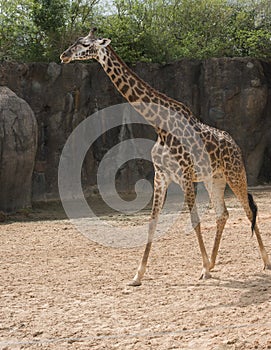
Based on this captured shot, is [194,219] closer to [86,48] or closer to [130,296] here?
[130,296]

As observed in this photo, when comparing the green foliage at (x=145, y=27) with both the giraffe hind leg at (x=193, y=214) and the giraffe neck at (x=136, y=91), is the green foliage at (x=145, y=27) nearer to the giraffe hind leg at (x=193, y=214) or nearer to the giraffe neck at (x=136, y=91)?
Result: the giraffe neck at (x=136, y=91)

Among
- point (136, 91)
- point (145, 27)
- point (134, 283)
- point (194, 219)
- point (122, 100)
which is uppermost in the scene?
point (145, 27)

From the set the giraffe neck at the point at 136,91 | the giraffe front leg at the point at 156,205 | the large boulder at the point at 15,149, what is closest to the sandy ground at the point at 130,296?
the giraffe front leg at the point at 156,205

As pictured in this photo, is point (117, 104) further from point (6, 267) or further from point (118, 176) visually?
point (6, 267)

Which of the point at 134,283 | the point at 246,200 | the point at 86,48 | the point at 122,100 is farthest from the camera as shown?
the point at 122,100

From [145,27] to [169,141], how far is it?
33.6 ft

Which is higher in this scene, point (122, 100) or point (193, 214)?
point (122, 100)

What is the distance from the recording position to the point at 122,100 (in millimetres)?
14273

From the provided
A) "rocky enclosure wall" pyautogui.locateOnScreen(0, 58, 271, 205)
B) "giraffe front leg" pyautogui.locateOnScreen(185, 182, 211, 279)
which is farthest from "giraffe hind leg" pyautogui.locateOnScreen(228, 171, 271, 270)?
"rocky enclosure wall" pyautogui.locateOnScreen(0, 58, 271, 205)

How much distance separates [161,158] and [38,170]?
719 centimetres

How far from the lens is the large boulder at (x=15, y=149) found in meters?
10.4

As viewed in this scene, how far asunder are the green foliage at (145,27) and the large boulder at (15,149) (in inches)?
142

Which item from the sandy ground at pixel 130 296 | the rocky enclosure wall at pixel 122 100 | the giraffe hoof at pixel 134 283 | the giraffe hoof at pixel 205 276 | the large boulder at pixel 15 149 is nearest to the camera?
the sandy ground at pixel 130 296

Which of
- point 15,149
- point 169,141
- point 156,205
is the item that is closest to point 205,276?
point 156,205
